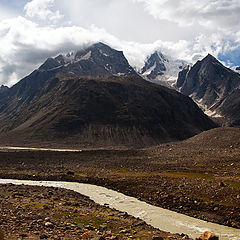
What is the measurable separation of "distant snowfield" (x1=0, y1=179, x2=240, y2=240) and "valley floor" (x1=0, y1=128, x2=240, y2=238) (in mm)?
1987

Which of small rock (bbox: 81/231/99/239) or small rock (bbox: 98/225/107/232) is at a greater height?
small rock (bbox: 81/231/99/239)

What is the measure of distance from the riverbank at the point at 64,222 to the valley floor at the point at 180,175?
41.3 ft

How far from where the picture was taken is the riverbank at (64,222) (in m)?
23.3

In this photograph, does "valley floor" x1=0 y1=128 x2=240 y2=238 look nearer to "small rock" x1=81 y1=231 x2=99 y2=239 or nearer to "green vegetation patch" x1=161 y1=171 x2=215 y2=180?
"green vegetation patch" x1=161 y1=171 x2=215 y2=180

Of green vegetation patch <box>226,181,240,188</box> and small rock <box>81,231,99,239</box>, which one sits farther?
green vegetation patch <box>226,181,240,188</box>

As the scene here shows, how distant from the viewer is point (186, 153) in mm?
106125

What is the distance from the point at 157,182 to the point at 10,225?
38340mm

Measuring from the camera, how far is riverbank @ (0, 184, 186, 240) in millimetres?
23288

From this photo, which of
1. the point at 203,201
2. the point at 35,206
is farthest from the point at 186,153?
the point at 35,206

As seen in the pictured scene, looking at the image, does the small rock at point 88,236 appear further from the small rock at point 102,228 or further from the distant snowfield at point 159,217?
the distant snowfield at point 159,217

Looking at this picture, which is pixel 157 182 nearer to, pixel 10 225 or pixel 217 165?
pixel 217 165

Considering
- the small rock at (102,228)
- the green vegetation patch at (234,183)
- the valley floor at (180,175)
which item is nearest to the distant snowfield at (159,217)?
the valley floor at (180,175)

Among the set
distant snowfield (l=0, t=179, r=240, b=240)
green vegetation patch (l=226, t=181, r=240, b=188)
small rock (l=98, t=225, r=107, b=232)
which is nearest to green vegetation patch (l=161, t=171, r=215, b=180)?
green vegetation patch (l=226, t=181, r=240, b=188)

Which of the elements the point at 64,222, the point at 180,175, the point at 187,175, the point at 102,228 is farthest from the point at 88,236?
the point at 187,175
